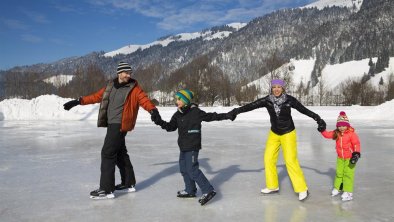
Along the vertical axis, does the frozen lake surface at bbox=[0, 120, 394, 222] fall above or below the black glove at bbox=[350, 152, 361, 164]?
below

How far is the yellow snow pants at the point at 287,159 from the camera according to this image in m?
4.68

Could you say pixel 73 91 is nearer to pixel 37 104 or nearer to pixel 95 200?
pixel 37 104

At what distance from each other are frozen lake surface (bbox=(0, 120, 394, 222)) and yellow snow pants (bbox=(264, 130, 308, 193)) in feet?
0.65

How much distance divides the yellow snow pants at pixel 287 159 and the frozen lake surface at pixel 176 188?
0.20 metres

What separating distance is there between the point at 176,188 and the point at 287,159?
1.56 metres

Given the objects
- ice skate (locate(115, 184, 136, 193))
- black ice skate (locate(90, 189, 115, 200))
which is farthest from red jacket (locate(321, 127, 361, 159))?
black ice skate (locate(90, 189, 115, 200))

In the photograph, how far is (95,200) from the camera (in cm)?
459

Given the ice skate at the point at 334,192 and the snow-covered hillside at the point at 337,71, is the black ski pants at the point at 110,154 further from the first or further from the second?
the snow-covered hillside at the point at 337,71

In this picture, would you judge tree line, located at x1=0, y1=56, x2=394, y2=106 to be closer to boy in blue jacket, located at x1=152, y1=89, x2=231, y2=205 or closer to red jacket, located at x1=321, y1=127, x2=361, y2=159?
red jacket, located at x1=321, y1=127, x2=361, y2=159

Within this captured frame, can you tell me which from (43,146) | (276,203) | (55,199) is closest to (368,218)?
(276,203)

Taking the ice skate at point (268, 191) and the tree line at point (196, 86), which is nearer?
the ice skate at point (268, 191)

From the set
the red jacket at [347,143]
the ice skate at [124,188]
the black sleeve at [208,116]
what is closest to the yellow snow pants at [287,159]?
the red jacket at [347,143]

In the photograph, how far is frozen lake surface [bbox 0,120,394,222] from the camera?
4.00m

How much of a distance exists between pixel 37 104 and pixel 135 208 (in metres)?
22.9
